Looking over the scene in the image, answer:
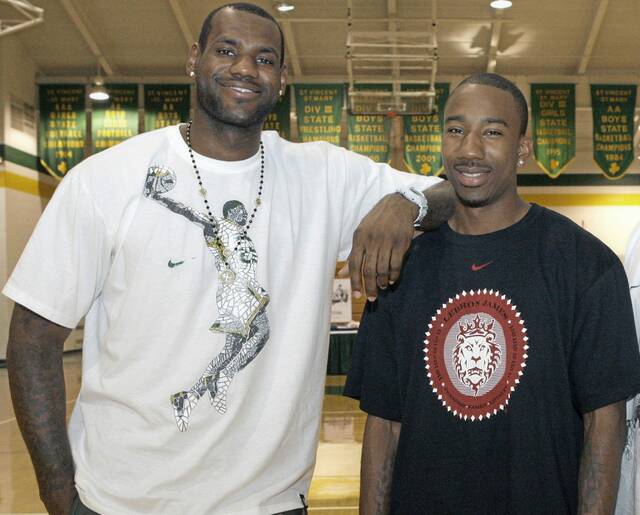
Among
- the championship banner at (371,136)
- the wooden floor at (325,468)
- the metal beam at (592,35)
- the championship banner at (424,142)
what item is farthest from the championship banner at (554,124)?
the wooden floor at (325,468)

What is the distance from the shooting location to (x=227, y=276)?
196 centimetres

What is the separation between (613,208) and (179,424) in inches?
867

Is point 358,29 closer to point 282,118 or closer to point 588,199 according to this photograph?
point 282,118

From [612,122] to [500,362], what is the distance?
12979mm

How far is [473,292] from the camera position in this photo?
2.05 meters

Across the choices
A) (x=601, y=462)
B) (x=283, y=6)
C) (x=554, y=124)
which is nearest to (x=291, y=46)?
(x=283, y=6)

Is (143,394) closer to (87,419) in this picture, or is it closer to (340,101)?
(87,419)

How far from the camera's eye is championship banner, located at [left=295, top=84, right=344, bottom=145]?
13.7m

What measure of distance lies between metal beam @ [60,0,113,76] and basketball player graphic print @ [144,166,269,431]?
39.6ft

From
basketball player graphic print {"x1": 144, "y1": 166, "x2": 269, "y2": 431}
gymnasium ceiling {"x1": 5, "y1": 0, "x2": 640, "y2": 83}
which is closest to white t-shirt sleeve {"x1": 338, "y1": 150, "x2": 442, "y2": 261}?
basketball player graphic print {"x1": 144, "y1": 166, "x2": 269, "y2": 431}

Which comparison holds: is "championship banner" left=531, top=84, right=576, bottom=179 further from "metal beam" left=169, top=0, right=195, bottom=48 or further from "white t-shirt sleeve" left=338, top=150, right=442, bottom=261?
"white t-shirt sleeve" left=338, top=150, right=442, bottom=261

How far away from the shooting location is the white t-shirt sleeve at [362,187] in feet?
7.41

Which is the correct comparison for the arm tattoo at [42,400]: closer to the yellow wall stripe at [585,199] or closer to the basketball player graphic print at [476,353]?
the basketball player graphic print at [476,353]

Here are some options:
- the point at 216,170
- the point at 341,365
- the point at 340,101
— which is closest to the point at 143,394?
the point at 216,170
